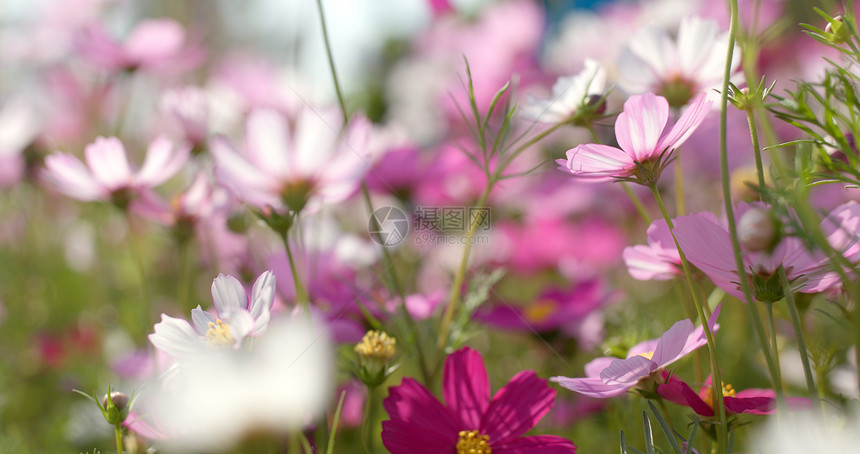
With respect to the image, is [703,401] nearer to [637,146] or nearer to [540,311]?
[637,146]

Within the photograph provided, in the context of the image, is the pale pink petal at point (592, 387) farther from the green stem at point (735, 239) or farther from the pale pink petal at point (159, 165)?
the pale pink petal at point (159, 165)

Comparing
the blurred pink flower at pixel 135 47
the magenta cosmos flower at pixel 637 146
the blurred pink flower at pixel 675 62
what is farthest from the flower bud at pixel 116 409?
the blurred pink flower at pixel 135 47

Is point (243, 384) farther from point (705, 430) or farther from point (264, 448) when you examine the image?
point (705, 430)

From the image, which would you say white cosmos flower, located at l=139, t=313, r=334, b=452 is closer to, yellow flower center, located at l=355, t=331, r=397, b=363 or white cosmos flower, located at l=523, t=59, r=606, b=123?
yellow flower center, located at l=355, t=331, r=397, b=363

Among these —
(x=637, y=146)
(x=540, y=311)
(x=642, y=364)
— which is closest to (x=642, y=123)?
(x=637, y=146)

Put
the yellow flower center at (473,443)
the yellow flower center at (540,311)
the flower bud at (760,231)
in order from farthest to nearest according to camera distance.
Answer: the yellow flower center at (540,311)
the yellow flower center at (473,443)
the flower bud at (760,231)

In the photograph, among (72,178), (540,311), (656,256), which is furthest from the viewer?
(540,311)

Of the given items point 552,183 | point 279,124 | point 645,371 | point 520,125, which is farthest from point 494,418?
point 520,125
